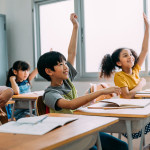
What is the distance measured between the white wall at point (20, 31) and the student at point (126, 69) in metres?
2.13

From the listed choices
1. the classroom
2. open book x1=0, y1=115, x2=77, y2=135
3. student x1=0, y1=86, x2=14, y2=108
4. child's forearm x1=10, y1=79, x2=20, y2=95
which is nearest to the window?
the classroom

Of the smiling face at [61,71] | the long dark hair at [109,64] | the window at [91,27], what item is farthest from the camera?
the window at [91,27]

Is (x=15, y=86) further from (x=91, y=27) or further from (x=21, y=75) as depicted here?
(x=91, y=27)

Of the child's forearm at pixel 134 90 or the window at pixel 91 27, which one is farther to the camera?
the window at pixel 91 27

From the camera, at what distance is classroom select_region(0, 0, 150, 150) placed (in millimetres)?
3957

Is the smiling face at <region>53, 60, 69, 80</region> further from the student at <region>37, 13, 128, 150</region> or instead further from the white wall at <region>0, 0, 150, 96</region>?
the white wall at <region>0, 0, 150, 96</region>

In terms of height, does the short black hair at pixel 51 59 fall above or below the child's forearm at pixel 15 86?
above

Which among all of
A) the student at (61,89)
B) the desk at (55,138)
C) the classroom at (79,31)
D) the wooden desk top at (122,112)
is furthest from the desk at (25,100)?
the desk at (55,138)

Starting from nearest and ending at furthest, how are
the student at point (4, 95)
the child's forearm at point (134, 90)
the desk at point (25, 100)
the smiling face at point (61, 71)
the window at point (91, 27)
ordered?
the student at point (4, 95) → the smiling face at point (61, 71) → the child's forearm at point (134, 90) → the desk at point (25, 100) → the window at point (91, 27)

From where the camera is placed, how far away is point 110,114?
4.77 feet

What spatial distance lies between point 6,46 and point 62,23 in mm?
1304

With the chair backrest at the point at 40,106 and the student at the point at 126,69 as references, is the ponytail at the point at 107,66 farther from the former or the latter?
the chair backrest at the point at 40,106

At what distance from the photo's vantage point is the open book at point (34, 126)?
1058 millimetres

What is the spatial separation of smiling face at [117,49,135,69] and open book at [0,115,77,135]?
72.7 inches
